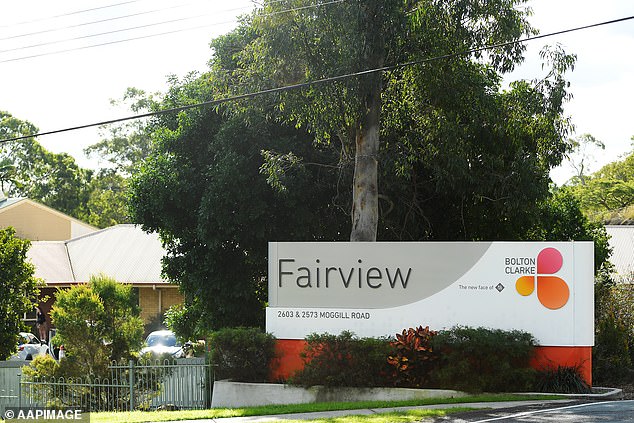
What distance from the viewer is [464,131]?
20812 millimetres

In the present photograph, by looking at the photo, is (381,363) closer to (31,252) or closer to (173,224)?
(173,224)

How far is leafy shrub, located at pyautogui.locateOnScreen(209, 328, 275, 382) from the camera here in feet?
61.0

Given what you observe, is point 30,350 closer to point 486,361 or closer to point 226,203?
point 226,203

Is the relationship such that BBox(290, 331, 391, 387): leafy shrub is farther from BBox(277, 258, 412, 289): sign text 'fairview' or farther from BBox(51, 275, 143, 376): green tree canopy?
BBox(51, 275, 143, 376): green tree canopy

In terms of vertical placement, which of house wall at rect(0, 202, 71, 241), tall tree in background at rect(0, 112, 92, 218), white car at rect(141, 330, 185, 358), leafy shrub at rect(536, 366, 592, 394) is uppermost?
tall tree in background at rect(0, 112, 92, 218)

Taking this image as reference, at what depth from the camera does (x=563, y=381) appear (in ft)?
55.2

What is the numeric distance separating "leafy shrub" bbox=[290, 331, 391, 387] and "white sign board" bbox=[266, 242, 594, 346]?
63 centimetres

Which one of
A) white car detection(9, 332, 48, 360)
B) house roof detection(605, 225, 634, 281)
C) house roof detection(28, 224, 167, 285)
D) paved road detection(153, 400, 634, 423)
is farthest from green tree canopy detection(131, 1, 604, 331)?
house roof detection(28, 224, 167, 285)

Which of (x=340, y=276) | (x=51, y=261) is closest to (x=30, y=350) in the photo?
(x=51, y=261)

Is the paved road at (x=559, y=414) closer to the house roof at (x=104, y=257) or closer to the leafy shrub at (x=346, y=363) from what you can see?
the leafy shrub at (x=346, y=363)

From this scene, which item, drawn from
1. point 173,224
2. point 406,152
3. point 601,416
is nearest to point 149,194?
point 173,224

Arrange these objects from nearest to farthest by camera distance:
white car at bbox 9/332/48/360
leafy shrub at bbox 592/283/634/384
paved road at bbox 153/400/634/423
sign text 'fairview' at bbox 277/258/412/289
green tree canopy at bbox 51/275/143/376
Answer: paved road at bbox 153/400/634/423 < sign text 'fairview' at bbox 277/258/412/289 < green tree canopy at bbox 51/275/143/376 < leafy shrub at bbox 592/283/634/384 < white car at bbox 9/332/48/360

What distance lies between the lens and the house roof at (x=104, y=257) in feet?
138

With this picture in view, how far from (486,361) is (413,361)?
56.5 inches
